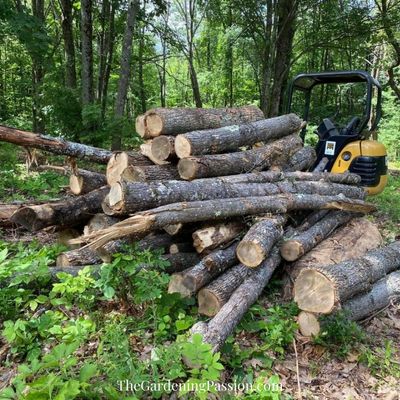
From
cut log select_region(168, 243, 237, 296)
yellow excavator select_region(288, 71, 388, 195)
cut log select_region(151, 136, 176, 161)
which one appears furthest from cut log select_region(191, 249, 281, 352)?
yellow excavator select_region(288, 71, 388, 195)

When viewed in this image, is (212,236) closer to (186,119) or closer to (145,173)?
(145,173)

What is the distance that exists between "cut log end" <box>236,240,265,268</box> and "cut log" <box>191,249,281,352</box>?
20 cm

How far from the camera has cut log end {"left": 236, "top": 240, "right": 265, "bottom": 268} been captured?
3.48m

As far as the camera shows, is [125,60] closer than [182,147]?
No

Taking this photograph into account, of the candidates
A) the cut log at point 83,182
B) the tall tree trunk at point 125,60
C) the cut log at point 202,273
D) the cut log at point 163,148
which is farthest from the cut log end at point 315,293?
the tall tree trunk at point 125,60

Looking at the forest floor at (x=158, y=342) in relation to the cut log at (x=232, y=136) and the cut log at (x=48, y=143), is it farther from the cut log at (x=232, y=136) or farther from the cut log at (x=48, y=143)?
the cut log at (x=232, y=136)

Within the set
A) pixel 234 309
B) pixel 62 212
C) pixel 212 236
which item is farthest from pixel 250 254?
pixel 62 212

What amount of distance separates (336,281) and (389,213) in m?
4.85

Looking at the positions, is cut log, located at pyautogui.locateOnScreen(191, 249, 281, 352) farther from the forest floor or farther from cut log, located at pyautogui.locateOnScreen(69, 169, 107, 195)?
cut log, located at pyautogui.locateOnScreen(69, 169, 107, 195)

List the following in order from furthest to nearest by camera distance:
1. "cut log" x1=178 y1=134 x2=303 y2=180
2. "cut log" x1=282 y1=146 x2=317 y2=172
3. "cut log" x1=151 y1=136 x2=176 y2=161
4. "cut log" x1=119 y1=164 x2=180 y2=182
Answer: "cut log" x1=282 y1=146 x2=317 y2=172
"cut log" x1=151 y1=136 x2=176 y2=161
"cut log" x1=178 y1=134 x2=303 y2=180
"cut log" x1=119 y1=164 x2=180 y2=182

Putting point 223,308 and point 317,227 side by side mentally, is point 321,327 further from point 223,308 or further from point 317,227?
point 317,227

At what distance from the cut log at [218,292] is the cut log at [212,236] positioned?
353 mm

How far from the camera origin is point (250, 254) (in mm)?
3529

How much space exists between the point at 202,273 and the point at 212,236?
46 cm
